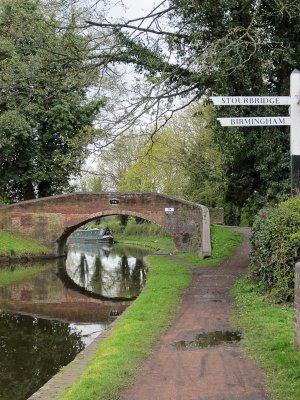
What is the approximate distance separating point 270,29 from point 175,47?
269 centimetres

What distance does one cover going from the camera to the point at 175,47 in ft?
49.3

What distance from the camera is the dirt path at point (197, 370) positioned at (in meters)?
5.18

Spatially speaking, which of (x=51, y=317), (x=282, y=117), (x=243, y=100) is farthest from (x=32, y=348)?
(x=282, y=117)

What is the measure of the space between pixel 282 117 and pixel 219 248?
43.0ft

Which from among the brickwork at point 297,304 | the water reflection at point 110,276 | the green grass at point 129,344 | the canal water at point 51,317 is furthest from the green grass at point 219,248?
the brickwork at point 297,304

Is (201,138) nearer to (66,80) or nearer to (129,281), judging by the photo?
(129,281)

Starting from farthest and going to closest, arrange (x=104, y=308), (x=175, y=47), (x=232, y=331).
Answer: (x=175, y=47) < (x=104, y=308) < (x=232, y=331)

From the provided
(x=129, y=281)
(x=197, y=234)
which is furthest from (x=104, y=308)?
(x=197, y=234)

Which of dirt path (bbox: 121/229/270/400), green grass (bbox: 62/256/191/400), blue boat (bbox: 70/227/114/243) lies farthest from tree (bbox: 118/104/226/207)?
dirt path (bbox: 121/229/270/400)

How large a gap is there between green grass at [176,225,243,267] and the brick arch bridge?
1792 mm

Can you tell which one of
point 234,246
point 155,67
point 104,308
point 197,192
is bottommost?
point 104,308

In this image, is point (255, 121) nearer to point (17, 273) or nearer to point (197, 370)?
point (197, 370)

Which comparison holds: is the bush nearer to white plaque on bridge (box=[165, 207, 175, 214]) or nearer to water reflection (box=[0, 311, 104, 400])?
water reflection (box=[0, 311, 104, 400])

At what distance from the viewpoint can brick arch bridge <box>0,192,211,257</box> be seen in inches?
1014
